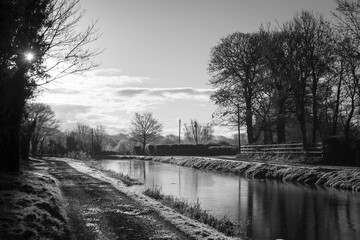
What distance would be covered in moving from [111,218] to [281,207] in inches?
328

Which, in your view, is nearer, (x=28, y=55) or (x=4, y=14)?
(x=4, y=14)

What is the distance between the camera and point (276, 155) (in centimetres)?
3766

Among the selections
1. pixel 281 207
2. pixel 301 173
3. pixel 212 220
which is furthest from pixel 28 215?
pixel 301 173

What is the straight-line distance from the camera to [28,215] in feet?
31.8

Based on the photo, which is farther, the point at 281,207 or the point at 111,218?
the point at 281,207

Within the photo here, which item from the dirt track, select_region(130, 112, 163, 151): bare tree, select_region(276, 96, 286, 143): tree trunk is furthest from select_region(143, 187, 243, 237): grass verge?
select_region(130, 112, 163, 151): bare tree

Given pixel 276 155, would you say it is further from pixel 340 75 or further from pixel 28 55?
pixel 28 55

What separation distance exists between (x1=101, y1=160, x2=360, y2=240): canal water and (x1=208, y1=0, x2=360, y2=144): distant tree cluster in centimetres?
1224

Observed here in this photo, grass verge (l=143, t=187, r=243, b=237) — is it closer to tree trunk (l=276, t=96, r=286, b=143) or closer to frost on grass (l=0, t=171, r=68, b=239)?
frost on grass (l=0, t=171, r=68, b=239)

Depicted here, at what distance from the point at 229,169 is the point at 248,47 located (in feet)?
53.5

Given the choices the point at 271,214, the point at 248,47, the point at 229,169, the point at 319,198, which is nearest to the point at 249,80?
the point at 248,47

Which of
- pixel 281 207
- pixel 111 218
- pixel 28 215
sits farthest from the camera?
pixel 281 207

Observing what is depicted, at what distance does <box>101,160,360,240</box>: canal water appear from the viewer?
12673 mm

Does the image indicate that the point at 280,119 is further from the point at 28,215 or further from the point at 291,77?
the point at 28,215
